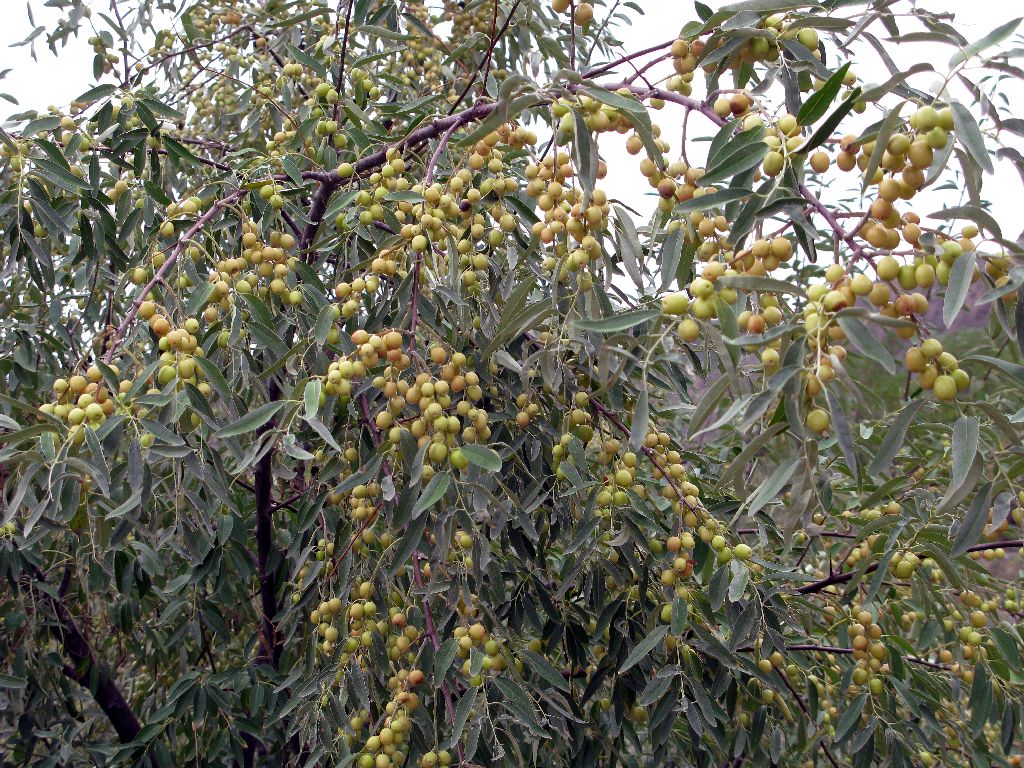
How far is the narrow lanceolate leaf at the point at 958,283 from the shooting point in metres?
0.73

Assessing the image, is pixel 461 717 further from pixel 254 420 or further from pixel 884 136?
pixel 884 136

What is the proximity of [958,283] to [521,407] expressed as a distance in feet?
2.44

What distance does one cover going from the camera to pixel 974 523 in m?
0.87

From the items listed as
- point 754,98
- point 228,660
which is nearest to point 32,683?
point 228,660

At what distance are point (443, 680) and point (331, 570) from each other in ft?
0.92

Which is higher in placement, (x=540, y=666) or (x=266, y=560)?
(x=266, y=560)

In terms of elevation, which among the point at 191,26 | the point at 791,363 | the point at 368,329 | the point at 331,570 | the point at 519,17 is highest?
the point at 191,26

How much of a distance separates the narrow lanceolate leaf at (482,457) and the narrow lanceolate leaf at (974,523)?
1.69 feet

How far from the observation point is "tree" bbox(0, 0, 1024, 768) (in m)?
0.84

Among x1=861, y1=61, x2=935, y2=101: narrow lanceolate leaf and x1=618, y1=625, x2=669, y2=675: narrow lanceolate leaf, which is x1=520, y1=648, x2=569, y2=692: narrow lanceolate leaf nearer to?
x1=618, y1=625, x2=669, y2=675: narrow lanceolate leaf

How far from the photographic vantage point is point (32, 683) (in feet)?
6.06

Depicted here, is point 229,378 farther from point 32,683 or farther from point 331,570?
point 32,683

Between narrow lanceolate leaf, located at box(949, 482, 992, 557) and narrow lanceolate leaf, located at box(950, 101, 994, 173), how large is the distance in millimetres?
358

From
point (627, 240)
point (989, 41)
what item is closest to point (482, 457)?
point (627, 240)
